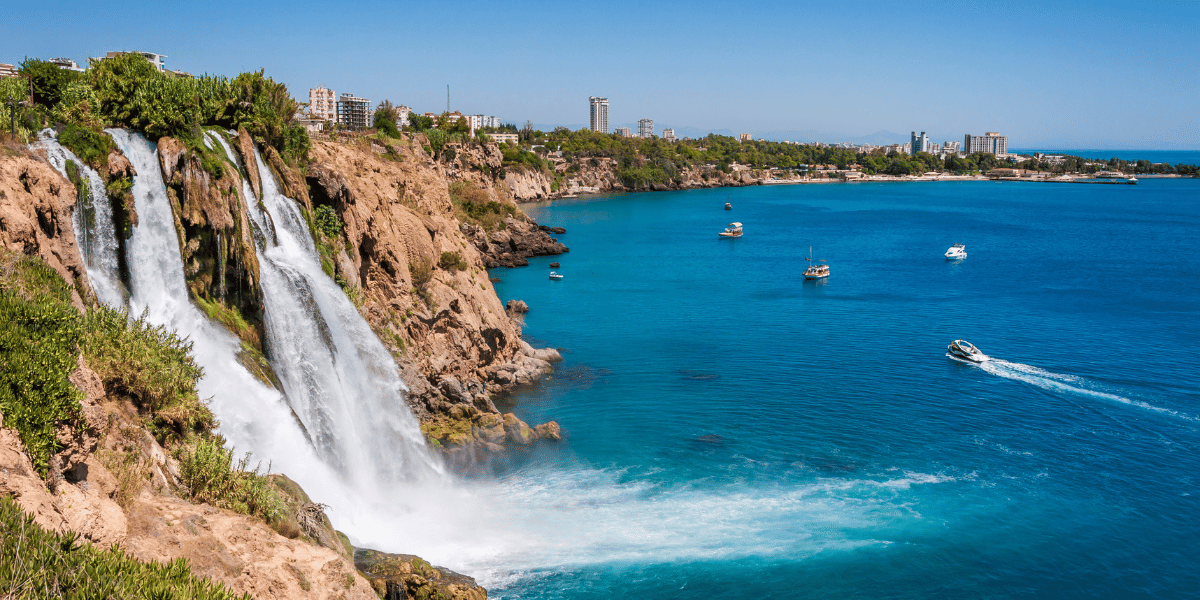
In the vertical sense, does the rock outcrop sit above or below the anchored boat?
below

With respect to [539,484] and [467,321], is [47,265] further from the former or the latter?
[467,321]

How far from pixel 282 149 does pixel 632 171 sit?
15475cm

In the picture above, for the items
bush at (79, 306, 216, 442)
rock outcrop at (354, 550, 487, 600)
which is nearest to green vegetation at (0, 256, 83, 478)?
bush at (79, 306, 216, 442)

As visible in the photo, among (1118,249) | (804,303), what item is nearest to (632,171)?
(1118,249)

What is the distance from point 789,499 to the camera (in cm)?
2762

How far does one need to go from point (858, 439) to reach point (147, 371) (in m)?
26.6

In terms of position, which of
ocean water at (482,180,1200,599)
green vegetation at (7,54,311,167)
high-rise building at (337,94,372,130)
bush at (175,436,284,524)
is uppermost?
high-rise building at (337,94,372,130)

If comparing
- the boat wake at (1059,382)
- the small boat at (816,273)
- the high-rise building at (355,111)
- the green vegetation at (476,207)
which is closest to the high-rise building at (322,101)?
the high-rise building at (355,111)

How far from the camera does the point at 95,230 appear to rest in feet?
66.3

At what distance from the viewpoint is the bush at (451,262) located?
38.7 m

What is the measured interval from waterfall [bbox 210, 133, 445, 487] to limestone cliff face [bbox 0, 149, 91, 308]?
6344mm

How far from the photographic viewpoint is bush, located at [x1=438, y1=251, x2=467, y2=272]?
3866 cm

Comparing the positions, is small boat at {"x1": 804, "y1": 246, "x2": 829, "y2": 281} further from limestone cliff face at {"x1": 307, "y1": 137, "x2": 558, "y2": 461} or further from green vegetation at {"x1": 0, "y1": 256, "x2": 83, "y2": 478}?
green vegetation at {"x1": 0, "y1": 256, "x2": 83, "y2": 478}

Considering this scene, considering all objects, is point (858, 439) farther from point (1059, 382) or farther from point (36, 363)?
point (36, 363)
